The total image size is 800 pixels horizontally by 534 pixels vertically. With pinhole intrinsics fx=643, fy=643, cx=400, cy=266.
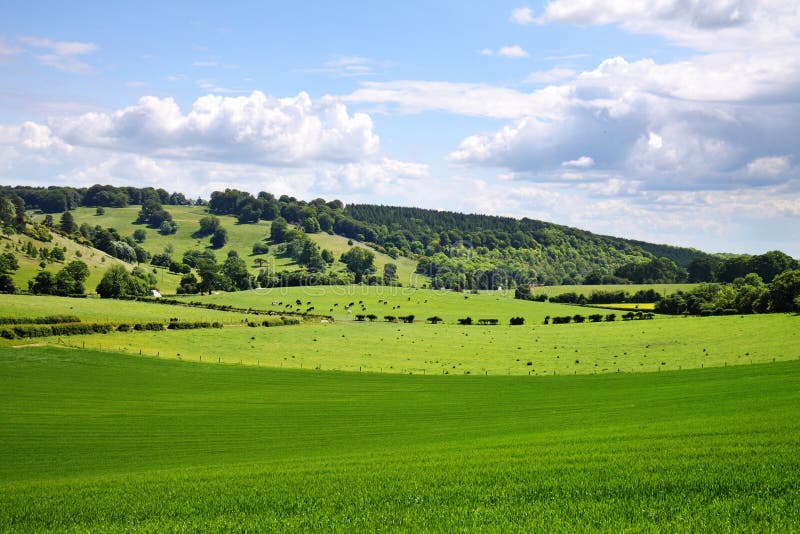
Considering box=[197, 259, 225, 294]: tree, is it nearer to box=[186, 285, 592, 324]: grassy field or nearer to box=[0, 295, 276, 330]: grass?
box=[186, 285, 592, 324]: grassy field

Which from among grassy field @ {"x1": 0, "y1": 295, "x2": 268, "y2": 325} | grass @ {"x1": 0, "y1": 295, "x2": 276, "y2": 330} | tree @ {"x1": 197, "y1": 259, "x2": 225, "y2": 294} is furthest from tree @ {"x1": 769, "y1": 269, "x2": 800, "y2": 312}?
tree @ {"x1": 197, "y1": 259, "x2": 225, "y2": 294}

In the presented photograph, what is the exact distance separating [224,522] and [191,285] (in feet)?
603

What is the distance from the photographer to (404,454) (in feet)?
86.7

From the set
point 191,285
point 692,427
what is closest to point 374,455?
point 692,427

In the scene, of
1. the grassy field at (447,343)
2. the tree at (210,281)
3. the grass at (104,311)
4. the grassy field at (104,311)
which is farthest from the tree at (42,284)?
the tree at (210,281)

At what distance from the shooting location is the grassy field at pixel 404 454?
47.9 feet

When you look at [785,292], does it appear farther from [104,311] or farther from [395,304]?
[104,311]

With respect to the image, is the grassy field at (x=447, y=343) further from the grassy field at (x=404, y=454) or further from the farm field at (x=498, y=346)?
the grassy field at (x=404, y=454)

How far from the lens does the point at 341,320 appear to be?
139000mm

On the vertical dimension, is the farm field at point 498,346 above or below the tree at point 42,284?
below

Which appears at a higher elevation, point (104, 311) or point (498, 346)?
point (104, 311)

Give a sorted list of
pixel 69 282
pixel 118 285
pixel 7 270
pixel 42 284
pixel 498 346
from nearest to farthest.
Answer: pixel 498 346 < pixel 42 284 < pixel 7 270 < pixel 118 285 < pixel 69 282

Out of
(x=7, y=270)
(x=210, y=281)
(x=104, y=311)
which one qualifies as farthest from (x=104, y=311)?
(x=210, y=281)

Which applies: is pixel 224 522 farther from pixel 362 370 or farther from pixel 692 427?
pixel 362 370
